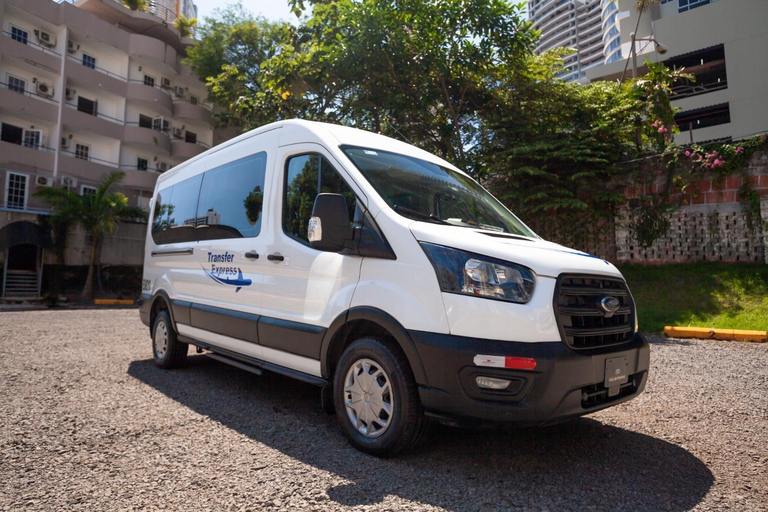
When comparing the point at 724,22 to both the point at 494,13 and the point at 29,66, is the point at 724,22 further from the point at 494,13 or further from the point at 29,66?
the point at 29,66

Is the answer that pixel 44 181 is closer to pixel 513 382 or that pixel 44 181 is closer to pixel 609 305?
pixel 513 382

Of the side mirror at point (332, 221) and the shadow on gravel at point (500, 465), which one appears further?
the side mirror at point (332, 221)

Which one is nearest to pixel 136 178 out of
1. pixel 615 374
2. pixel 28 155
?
pixel 28 155

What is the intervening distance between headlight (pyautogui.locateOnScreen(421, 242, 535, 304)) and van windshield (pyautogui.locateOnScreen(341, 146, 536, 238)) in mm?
566

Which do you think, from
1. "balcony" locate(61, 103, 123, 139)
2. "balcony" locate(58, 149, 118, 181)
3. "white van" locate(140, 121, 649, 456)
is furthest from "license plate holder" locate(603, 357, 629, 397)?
"balcony" locate(61, 103, 123, 139)

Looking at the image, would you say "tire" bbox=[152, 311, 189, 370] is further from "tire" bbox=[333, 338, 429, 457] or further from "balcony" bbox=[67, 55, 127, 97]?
"balcony" bbox=[67, 55, 127, 97]

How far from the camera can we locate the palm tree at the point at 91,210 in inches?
837

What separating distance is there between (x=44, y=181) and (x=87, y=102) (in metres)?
6.52

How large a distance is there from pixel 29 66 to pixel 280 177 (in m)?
29.5

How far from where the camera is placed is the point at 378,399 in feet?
10.5

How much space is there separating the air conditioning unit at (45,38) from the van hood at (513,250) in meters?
32.4

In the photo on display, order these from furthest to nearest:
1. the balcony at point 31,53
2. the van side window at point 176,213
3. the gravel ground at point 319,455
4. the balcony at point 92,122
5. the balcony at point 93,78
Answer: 1. the balcony at point 93,78
2. the balcony at point 92,122
3. the balcony at point 31,53
4. the van side window at point 176,213
5. the gravel ground at point 319,455

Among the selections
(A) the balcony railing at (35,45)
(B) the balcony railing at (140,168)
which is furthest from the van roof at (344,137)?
(B) the balcony railing at (140,168)

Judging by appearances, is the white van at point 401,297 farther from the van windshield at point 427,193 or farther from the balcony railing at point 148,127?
the balcony railing at point 148,127
